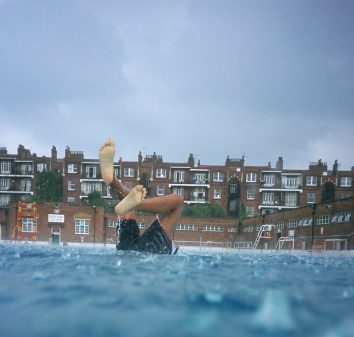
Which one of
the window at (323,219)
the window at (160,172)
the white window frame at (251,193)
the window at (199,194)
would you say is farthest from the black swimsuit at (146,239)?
the window at (160,172)

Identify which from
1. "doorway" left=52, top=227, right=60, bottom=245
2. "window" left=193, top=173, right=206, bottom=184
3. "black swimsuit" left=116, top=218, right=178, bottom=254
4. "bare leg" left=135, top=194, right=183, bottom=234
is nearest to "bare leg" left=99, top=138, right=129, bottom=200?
"bare leg" left=135, top=194, right=183, bottom=234

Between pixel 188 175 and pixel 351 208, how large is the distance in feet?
104

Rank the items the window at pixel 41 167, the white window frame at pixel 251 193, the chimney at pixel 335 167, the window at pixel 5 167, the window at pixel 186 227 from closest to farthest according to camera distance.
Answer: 1. the window at pixel 186 227
2. the chimney at pixel 335 167
3. the white window frame at pixel 251 193
4. the window at pixel 5 167
5. the window at pixel 41 167

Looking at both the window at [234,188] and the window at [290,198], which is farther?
the window at [234,188]

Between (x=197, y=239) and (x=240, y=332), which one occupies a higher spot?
(x=240, y=332)

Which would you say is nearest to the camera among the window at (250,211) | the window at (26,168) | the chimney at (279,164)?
the window at (250,211)

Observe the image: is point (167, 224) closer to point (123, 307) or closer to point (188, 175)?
point (123, 307)

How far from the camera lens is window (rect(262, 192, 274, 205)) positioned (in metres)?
57.9

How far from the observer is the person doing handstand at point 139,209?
7456mm

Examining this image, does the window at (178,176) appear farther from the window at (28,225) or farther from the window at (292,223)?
the window at (292,223)

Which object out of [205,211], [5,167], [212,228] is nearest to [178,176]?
[205,211]

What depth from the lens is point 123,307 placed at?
2582 millimetres

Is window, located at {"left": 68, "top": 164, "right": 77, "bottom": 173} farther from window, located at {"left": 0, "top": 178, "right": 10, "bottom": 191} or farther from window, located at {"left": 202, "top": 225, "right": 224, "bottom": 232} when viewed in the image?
window, located at {"left": 202, "top": 225, "right": 224, "bottom": 232}

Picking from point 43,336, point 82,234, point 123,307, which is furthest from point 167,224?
point 82,234
